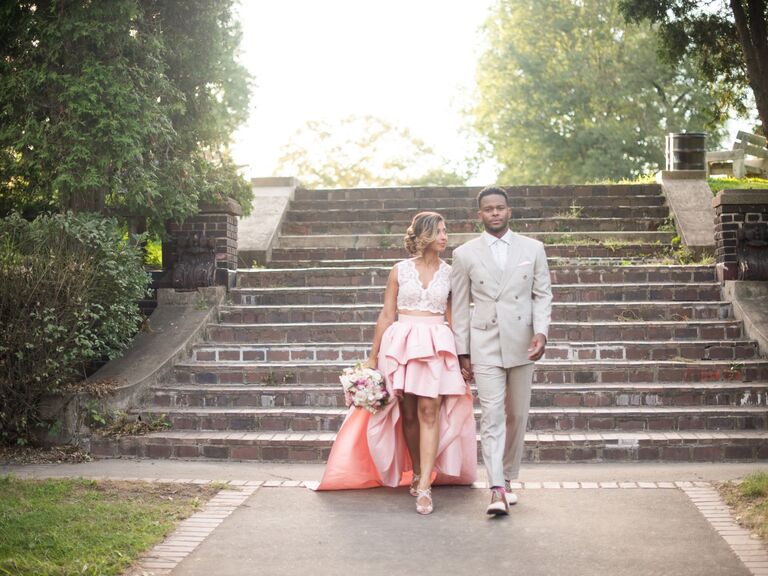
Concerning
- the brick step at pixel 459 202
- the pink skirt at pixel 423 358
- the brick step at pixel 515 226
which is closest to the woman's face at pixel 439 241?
the pink skirt at pixel 423 358

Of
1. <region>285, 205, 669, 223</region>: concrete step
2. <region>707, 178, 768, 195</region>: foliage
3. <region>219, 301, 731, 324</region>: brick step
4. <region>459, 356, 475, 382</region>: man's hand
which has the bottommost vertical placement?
<region>459, 356, 475, 382</region>: man's hand

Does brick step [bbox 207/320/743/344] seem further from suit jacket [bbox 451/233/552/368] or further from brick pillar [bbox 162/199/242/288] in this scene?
suit jacket [bbox 451/233/552/368]

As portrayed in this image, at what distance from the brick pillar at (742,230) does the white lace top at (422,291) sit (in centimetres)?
570

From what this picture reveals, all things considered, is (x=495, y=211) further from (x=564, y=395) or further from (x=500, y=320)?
(x=564, y=395)

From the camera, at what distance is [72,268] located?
28.1ft

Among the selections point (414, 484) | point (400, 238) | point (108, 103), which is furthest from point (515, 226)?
point (414, 484)

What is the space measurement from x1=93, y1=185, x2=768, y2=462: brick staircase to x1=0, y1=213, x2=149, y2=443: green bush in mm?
758

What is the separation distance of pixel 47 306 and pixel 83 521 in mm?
3177

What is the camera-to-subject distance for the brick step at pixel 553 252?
13.0 m

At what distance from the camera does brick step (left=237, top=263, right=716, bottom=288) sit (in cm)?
1155

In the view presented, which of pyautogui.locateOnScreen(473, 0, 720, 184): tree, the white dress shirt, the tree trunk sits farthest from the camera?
pyautogui.locateOnScreen(473, 0, 720, 184): tree

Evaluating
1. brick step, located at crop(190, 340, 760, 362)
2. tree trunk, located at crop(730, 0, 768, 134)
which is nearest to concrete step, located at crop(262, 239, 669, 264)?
brick step, located at crop(190, 340, 760, 362)

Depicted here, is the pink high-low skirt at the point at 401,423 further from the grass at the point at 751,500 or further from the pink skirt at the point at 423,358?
the grass at the point at 751,500

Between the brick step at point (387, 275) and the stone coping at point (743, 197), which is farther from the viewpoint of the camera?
the brick step at point (387, 275)
